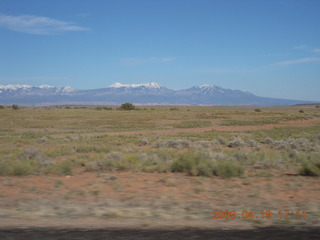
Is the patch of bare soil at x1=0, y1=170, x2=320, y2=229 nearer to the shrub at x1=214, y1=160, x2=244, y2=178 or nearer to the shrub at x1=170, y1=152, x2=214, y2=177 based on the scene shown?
the shrub at x1=214, y1=160, x2=244, y2=178

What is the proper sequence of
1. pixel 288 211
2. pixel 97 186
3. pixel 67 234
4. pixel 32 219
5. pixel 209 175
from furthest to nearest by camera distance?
pixel 209 175, pixel 97 186, pixel 288 211, pixel 32 219, pixel 67 234

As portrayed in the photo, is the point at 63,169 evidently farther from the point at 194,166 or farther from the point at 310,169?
the point at 310,169

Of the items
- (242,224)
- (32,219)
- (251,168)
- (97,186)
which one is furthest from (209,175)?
(32,219)

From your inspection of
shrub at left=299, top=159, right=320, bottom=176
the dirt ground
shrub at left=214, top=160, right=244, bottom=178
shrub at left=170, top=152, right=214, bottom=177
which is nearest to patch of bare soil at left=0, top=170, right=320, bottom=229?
the dirt ground

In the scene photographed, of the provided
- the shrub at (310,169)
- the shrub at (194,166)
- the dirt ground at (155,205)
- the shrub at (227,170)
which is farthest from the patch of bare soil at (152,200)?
the shrub at (310,169)

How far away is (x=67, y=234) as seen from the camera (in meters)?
5.98

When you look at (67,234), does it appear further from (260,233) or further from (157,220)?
(260,233)

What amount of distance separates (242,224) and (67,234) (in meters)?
3.56

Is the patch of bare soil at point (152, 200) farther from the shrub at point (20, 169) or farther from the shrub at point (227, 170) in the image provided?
the shrub at point (20, 169)
